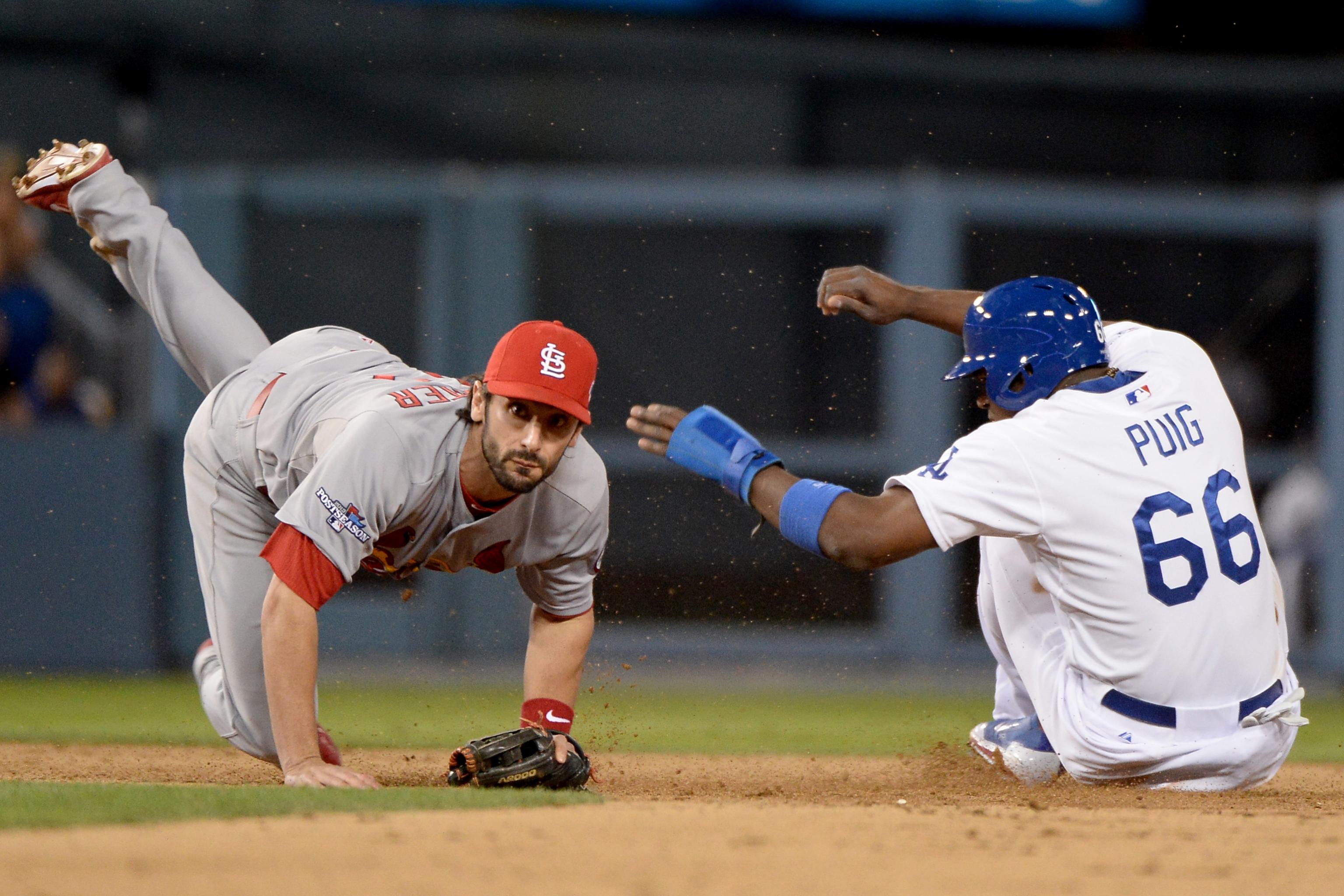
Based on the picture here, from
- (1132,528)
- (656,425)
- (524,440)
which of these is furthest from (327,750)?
(1132,528)

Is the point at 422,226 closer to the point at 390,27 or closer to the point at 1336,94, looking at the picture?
the point at 390,27

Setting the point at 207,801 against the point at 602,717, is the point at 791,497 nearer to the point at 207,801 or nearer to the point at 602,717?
the point at 207,801

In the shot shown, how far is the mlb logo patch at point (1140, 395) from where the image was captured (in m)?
3.59

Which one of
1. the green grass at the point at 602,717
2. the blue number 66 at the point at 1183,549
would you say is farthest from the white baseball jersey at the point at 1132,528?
the green grass at the point at 602,717

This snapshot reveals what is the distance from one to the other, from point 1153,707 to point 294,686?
2.01m

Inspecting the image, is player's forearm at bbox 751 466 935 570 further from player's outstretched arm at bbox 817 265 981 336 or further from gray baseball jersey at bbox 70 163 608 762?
player's outstretched arm at bbox 817 265 981 336

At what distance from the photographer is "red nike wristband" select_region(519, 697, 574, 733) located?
3.81 m

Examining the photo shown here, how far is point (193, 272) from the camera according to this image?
4562 mm

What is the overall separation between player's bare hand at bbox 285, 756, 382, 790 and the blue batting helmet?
175 centimetres

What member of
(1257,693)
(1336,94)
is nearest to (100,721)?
(1257,693)

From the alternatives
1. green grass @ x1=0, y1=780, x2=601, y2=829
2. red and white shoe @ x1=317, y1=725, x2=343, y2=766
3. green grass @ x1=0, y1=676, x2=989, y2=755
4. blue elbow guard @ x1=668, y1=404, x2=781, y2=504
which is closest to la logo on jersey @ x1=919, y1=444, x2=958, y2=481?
blue elbow guard @ x1=668, y1=404, x2=781, y2=504

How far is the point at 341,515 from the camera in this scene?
3365 mm

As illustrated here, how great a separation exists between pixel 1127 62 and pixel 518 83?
437cm

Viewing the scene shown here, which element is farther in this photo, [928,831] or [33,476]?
[33,476]
